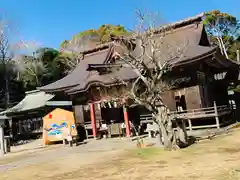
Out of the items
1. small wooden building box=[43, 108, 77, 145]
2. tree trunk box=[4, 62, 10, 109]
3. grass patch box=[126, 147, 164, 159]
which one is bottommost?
grass patch box=[126, 147, 164, 159]

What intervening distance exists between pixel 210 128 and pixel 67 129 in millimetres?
8691

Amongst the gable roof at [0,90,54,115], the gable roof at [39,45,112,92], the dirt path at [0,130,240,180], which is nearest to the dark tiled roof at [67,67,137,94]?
the gable roof at [39,45,112,92]

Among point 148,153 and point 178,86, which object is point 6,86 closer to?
point 178,86

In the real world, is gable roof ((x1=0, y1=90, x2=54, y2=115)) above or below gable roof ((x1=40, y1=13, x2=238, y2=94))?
below

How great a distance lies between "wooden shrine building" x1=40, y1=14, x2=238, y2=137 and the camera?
58.5 ft

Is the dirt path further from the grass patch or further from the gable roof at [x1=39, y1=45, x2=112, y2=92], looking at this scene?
the gable roof at [x1=39, y1=45, x2=112, y2=92]

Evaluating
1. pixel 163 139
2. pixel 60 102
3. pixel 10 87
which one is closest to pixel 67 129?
pixel 60 102

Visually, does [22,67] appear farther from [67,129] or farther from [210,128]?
[210,128]

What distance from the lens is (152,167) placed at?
26.5 feet

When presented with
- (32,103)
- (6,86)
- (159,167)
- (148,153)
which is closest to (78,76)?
(32,103)

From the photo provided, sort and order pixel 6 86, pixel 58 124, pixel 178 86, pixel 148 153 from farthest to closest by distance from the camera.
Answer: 1. pixel 6 86
2. pixel 58 124
3. pixel 178 86
4. pixel 148 153

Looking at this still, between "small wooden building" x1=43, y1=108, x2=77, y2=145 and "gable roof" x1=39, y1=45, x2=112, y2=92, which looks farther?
"gable roof" x1=39, y1=45, x2=112, y2=92

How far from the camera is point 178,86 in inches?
730

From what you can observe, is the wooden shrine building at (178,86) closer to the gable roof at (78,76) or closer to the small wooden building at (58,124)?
the gable roof at (78,76)
